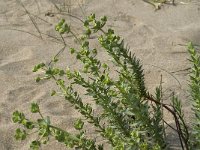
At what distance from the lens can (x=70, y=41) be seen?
3.59 m

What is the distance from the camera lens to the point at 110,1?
4152 mm

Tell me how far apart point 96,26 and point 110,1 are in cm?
255

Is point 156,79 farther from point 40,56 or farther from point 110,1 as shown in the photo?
point 110,1

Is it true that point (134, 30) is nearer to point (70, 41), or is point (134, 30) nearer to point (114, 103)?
point (70, 41)

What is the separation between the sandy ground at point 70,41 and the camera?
275 centimetres

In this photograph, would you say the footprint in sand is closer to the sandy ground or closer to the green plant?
the sandy ground

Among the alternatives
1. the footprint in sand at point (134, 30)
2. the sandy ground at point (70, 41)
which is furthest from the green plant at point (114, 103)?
the footprint in sand at point (134, 30)

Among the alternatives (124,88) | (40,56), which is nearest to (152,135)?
(124,88)

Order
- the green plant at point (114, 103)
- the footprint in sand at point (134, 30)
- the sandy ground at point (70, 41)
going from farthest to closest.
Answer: the footprint in sand at point (134, 30) → the sandy ground at point (70, 41) → the green plant at point (114, 103)

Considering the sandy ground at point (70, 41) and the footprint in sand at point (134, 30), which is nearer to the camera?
the sandy ground at point (70, 41)

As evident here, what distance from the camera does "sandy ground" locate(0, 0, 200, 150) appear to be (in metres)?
2.75

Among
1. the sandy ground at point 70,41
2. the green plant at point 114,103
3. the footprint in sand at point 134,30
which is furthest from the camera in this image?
the footprint in sand at point 134,30

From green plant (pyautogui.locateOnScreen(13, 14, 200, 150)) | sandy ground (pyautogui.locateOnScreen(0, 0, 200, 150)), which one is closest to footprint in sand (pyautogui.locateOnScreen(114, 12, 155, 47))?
sandy ground (pyautogui.locateOnScreen(0, 0, 200, 150))

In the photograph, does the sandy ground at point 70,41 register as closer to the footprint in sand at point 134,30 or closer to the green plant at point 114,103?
the footprint in sand at point 134,30
